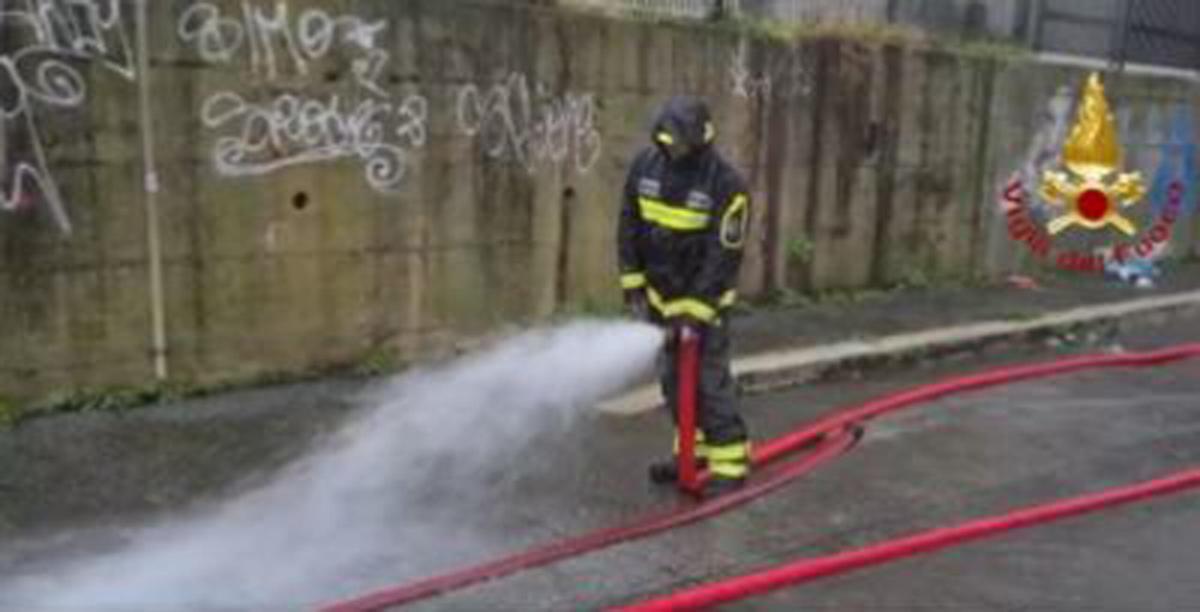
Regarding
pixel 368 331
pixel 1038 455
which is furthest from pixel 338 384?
pixel 1038 455

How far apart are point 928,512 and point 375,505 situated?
2.48 metres

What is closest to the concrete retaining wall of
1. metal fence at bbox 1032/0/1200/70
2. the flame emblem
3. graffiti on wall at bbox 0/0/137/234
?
graffiti on wall at bbox 0/0/137/234

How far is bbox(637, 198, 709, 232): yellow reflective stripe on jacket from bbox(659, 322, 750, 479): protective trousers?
19.5 inches

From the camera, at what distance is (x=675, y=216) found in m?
6.39

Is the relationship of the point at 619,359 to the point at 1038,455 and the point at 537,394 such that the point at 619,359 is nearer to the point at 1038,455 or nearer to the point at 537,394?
the point at 537,394

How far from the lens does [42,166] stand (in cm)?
719

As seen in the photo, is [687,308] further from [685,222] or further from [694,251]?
[685,222]

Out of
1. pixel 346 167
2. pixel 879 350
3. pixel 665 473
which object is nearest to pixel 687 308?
pixel 665 473

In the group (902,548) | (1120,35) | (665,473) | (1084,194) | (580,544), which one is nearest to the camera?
(580,544)

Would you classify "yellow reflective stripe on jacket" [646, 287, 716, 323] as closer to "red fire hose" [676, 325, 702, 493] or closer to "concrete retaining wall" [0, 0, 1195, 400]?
"red fire hose" [676, 325, 702, 493]

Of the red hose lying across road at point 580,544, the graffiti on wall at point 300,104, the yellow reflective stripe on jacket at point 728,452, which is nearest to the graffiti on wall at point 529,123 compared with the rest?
the graffiti on wall at point 300,104

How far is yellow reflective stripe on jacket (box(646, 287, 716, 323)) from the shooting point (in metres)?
6.41

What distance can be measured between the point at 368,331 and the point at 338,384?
434mm

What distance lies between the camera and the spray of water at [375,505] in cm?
523
